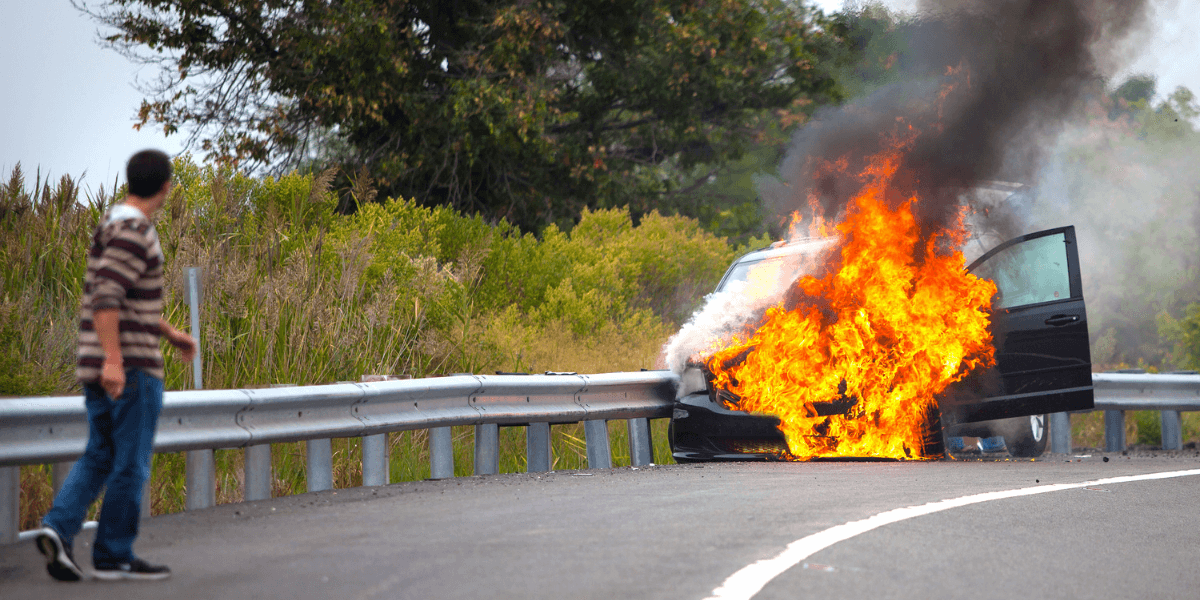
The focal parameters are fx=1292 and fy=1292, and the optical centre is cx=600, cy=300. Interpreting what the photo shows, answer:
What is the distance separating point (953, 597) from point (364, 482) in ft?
14.2

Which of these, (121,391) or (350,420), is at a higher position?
(121,391)

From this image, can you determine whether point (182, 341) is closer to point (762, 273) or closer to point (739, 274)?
point (762, 273)

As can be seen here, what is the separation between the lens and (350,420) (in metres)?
8.01

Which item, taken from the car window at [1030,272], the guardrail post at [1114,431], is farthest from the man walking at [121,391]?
the guardrail post at [1114,431]

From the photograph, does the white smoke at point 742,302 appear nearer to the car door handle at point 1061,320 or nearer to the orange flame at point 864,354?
the orange flame at point 864,354

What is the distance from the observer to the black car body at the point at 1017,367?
10.3 metres

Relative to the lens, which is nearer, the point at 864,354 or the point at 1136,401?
the point at 864,354

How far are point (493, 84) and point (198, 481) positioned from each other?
41.4ft

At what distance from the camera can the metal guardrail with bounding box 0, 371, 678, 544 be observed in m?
6.02

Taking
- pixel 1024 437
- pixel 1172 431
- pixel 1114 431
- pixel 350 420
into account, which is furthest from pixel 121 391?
pixel 1172 431

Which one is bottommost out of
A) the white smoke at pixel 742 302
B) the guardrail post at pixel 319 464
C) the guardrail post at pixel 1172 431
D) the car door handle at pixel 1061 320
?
the guardrail post at pixel 1172 431

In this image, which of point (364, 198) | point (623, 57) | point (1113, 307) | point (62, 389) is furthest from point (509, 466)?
point (1113, 307)

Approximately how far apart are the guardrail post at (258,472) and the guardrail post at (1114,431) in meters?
9.62

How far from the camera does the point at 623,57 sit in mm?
22516
